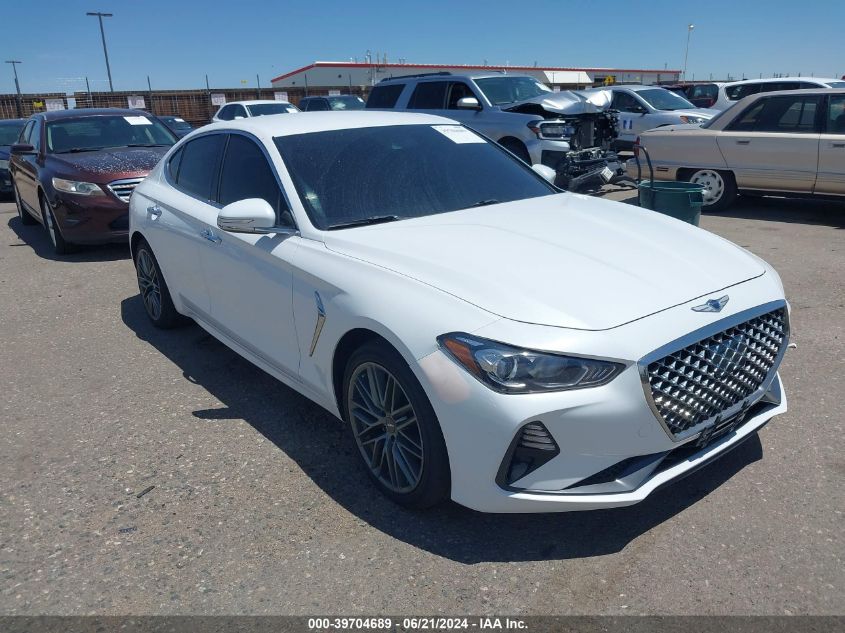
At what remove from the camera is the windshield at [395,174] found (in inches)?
141

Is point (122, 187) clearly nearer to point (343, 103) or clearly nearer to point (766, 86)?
point (766, 86)

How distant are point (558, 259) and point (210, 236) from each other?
2.19 meters

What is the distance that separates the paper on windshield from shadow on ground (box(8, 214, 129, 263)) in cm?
552

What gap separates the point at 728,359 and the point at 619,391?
0.59m

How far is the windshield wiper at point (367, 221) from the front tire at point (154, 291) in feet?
7.26

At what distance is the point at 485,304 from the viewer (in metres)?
2.62

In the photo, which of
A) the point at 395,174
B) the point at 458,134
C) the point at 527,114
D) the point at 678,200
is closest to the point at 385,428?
the point at 395,174

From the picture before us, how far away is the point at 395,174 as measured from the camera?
3.81 meters

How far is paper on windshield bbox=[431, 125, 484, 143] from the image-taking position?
4328mm

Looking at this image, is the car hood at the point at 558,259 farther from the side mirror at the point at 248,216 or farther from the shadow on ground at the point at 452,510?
the shadow on ground at the point at 452,510

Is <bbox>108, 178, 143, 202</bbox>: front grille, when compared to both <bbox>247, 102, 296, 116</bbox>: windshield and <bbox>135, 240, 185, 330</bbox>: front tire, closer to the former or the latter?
<bbox>135, 240, 185, 330</bbox>: front tire

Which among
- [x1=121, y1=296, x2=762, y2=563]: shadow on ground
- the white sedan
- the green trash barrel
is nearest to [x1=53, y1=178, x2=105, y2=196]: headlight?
the white sedan

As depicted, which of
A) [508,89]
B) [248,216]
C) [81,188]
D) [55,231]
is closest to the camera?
[248,216]

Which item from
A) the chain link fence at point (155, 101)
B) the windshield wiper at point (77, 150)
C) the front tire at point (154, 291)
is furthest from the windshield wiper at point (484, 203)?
the chain link fence at point (155, 101)
